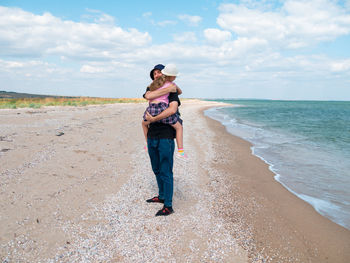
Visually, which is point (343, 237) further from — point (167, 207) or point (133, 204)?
point (133, 204)

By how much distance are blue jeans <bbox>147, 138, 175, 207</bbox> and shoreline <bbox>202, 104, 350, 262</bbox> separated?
1.48 metres

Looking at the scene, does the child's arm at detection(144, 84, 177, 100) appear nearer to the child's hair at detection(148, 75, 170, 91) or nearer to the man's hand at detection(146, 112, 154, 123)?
the child's hair at detection(148, 75, 170, 91)

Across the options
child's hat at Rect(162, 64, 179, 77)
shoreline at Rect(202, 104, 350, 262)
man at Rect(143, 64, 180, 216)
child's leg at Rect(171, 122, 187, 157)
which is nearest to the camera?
shoreline at Rect(202, 104, 350, 262)

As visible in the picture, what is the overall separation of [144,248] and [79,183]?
2.59 meters

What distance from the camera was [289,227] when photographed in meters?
3.88

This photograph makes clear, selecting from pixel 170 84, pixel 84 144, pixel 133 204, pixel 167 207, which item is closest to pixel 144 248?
pixel 167 207

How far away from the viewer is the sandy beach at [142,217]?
2998mm

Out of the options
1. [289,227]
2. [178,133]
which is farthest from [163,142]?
[289,227]

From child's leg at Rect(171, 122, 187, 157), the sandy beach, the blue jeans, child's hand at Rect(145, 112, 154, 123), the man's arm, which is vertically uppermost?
the man's arm

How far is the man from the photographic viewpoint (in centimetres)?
350

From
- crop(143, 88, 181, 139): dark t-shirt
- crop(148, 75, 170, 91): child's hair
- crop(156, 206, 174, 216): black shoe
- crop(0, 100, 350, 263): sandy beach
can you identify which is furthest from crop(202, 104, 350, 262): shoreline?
crop(148, 75, 170, 91): child's hair

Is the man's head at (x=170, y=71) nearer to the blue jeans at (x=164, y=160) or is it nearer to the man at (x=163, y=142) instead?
the man at (x=163, y=142)

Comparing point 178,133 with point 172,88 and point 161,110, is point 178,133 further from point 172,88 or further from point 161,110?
point 172,88

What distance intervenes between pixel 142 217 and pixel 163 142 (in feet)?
4.23
